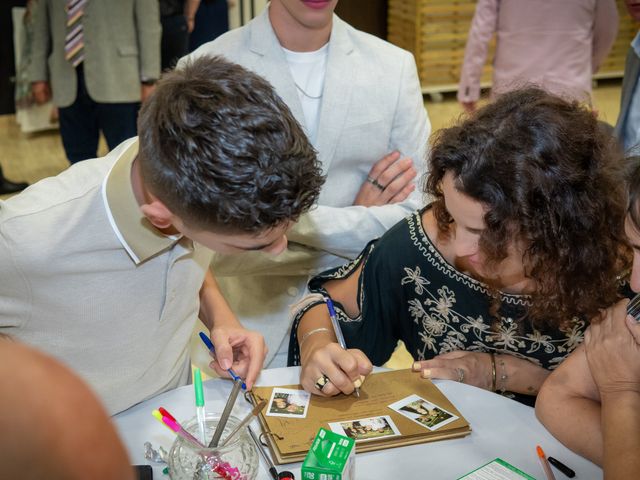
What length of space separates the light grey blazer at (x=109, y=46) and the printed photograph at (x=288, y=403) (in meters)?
2.93

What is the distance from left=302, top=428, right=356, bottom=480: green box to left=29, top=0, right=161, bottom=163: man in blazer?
10.6ft

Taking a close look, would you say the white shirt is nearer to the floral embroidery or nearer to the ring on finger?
the floral embroidery

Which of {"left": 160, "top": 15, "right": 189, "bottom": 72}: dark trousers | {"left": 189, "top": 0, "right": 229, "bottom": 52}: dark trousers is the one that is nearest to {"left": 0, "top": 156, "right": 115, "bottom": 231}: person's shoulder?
{"left": 160, "top": 15, "right": 189, "bottom": 72}: dark trousers

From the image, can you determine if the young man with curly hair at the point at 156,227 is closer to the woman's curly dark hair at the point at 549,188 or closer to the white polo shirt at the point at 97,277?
the white polo shirt at the point at 97,277

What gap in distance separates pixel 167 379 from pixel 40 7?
10.9ft

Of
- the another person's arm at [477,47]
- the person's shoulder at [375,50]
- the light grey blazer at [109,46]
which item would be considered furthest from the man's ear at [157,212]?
the light grey blazer at [109,46]

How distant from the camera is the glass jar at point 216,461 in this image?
133 cm

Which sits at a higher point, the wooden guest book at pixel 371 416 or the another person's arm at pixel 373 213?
the another person's arm at pixel 373 213

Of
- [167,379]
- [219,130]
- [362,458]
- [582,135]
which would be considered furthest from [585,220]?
[167,379]

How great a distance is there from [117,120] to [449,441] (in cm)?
330

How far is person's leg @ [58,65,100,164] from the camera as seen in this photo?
14.3ft

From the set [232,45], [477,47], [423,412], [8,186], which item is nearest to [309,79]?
[232,45]

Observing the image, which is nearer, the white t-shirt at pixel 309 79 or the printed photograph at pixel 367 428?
the printed photograph at pixel 367 428

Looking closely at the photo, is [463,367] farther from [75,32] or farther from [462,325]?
[75,32]
